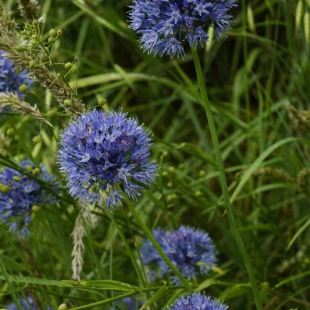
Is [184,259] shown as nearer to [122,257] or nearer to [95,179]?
[122,257]

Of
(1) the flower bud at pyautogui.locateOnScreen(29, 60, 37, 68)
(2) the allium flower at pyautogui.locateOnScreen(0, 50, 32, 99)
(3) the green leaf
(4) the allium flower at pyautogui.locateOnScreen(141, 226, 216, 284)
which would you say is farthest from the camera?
(4) the allium flower at pyautogui.locateOnScreen(141, 226, 216, 284)

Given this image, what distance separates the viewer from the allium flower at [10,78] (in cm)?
182

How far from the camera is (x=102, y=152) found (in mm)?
1409

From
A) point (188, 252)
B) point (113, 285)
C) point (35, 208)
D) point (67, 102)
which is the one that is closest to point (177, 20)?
point (67, 102)

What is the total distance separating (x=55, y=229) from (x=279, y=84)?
195 centimetres

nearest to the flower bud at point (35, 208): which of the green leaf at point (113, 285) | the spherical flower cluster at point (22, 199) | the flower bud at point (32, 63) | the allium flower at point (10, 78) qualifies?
the spherical flower cluster at point (22, 199)

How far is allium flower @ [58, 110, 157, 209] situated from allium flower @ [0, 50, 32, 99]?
1.42ft

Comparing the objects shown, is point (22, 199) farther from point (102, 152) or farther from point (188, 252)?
point (102, 152)

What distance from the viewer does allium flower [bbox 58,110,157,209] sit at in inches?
55.3

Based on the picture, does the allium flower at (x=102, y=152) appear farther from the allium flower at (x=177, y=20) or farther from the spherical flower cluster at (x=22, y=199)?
the spherical flower cluster at (x=22, y=199)

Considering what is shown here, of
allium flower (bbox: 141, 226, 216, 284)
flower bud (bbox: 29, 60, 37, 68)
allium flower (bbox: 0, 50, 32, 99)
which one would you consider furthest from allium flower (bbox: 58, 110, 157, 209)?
allium flower (bbox: 141, 226, 216, 284)

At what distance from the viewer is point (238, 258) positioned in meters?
2.46

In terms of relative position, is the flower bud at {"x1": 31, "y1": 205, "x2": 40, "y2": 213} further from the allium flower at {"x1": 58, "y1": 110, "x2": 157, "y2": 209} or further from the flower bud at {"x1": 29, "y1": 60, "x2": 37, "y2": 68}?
the flower bud at {"x1": 29, "y1": 60, "x2": 37, "y2": 68}

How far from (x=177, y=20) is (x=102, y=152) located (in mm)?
328
